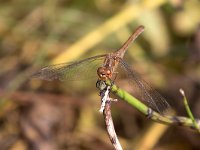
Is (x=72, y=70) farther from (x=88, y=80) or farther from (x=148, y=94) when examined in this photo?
(x=88, y=80)

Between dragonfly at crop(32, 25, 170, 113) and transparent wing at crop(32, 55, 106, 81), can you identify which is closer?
dragonfly at crop(32, 25, 170, 113)

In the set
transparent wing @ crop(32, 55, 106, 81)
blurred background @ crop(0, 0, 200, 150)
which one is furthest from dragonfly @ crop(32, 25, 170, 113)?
blurred background @ crop(0, 0, 200, 150)

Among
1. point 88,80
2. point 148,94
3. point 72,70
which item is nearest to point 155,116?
point 148,94

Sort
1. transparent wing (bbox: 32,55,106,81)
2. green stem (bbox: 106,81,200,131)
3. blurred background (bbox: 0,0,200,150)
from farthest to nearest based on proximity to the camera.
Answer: blurred background (bbox: 0,0,200,150)
transparent wing (bbox: 32,55,106,81)
green stem (bbox: 106,81,200,131)

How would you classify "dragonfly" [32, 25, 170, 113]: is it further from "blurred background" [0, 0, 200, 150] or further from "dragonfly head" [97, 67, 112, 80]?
"blurred background" [0, 0, 200, 150]

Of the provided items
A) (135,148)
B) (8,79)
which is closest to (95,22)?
(8,79)
